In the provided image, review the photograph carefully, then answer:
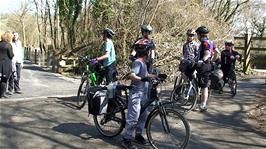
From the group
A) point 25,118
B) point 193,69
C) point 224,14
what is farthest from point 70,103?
point 224,14

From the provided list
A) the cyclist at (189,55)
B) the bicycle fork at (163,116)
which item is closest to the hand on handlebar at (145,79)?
the bicycle fork at (163,116)

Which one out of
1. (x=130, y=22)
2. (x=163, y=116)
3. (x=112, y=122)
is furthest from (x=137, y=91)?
(x=130, y=22)

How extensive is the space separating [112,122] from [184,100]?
2.51 meters

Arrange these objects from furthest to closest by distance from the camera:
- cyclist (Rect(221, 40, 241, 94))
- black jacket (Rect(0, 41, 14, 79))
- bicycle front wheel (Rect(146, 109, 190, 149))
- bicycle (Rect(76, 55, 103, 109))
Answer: cyclist (Rect(221, 40, 241, 94)) < black jacket (Rect(0, 41, 14, 79)) < bicycle (Rect(76, 55, 103, 109)) < bicycle front wheel (Rect(146, 109, 190, 149))

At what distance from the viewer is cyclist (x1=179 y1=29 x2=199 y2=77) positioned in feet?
27.7

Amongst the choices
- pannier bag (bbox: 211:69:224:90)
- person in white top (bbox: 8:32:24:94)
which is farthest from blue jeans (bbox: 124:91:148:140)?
person in white top (bbox: 8:32:24:94)

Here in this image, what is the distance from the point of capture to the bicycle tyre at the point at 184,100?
8.41m

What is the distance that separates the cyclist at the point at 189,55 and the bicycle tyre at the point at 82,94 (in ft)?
7.08

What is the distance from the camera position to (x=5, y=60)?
34.4 feet

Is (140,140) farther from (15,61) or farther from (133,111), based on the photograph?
(15,61)

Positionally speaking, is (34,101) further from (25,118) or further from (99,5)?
(99,5)

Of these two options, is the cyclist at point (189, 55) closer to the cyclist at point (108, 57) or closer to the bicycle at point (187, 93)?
the bicycle at point (187, 93)

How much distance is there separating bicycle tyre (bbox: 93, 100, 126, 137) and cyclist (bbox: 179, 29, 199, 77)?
98.8 inches

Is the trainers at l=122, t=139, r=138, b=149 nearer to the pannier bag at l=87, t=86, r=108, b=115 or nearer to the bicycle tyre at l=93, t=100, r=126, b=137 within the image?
the bicycle tyre at l=93, t=100, r=126, b=137
